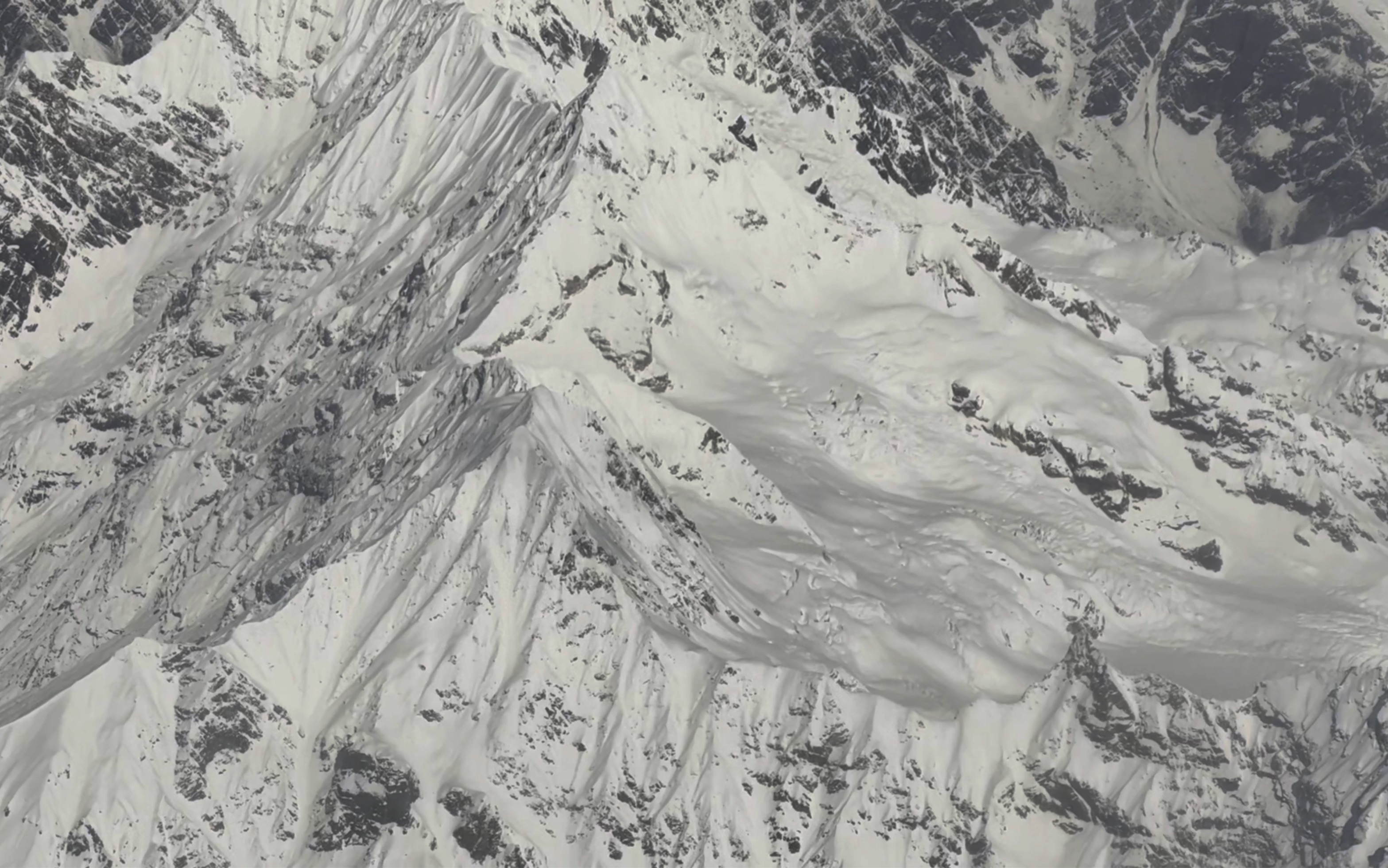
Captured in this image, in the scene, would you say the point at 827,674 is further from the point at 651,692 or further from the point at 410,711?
the point at 410,711

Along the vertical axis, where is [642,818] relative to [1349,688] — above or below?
below

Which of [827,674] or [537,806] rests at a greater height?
[827,674]

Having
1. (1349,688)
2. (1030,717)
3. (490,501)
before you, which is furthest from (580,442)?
(1349,688)

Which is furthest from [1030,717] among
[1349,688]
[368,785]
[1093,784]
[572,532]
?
[368,785]

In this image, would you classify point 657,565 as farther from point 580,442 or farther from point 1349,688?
point 1349,688

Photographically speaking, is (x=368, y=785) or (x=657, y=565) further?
(x=657, y=565)

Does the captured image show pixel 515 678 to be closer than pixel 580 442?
Yes

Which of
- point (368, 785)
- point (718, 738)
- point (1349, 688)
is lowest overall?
point (368, 785)
